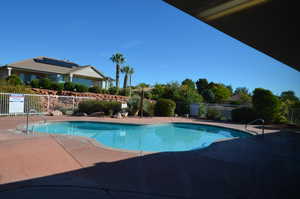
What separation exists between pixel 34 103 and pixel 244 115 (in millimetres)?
15388

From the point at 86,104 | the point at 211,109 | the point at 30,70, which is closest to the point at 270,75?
the point at 211,109

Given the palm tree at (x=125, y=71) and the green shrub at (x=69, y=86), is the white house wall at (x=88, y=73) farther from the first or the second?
the palm tree at (x=125, y=71)

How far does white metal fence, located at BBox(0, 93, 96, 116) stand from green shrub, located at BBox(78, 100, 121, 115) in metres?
0.83

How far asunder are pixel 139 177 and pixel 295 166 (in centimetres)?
396

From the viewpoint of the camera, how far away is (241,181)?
10.9 ft

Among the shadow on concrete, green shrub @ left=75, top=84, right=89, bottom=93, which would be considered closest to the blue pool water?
the shadow on concrete

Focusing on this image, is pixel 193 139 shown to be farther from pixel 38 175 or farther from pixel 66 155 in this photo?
pixel 38 175

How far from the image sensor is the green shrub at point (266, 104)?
1293 centimetres

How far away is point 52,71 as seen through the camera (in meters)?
23.2

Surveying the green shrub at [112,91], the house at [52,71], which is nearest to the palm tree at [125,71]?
the house at [52,71]

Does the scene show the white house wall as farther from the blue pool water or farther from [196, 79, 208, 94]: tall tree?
[196, 79, 208, 94]: tall tree

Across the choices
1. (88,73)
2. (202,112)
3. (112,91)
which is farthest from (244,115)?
(88,73)

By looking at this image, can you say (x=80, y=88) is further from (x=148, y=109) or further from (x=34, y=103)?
(x=148, y=109)

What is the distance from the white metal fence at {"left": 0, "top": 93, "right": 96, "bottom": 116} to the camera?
9.60 meters
